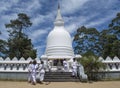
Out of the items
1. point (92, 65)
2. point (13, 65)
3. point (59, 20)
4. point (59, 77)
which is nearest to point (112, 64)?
point (92, 65)

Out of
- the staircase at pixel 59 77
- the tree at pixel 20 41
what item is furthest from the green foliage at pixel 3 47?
the staircase at pixel 59 77

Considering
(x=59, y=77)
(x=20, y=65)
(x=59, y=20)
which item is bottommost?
(x=59, y=77)

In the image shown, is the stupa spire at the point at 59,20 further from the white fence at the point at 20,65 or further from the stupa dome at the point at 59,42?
the white fence at the point at 20,65

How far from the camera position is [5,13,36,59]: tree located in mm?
46656

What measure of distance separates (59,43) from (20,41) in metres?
8.88

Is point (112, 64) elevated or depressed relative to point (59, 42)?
depressed

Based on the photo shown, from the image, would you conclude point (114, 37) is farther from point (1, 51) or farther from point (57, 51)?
point (1, 51)

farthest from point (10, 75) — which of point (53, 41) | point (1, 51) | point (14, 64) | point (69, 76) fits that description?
point (1, 51)

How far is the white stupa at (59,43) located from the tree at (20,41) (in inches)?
199

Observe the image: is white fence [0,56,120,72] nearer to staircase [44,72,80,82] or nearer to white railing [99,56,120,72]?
white railing [99,56,120,72]

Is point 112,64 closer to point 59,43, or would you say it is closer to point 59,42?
point 59,43

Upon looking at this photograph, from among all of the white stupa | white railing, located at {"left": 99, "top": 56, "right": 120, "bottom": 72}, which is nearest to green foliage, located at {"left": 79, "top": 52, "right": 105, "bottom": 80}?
white railing, located at {"left": 99, "top": 56, "right": 120, "bottom": 72}

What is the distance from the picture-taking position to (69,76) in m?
25.2

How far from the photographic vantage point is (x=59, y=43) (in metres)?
41.6
